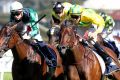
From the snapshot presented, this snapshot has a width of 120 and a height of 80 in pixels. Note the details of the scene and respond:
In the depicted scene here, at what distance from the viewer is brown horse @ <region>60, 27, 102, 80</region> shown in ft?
36.6

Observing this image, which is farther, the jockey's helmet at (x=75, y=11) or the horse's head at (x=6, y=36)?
the jockey's helmet at (x=75, y=11)

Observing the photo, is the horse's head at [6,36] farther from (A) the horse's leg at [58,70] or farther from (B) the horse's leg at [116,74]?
(B) the horse's leg at [116,74]

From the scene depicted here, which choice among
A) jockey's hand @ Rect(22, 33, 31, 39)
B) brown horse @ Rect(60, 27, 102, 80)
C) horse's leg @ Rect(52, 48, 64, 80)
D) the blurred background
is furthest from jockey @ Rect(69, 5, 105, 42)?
the blurred background

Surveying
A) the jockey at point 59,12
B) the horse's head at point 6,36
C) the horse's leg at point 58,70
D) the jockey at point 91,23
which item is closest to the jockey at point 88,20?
the jockey at point 91,23

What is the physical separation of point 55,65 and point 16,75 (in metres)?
1.14

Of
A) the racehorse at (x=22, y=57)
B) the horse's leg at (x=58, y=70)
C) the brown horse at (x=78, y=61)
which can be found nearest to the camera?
the racehorse at (x=22, y=57)

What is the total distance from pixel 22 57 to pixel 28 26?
676mm

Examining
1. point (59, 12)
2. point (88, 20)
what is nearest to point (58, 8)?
point (59, 12)

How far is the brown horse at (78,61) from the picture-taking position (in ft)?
36.6

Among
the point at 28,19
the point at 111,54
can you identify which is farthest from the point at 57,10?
the point at 111,54

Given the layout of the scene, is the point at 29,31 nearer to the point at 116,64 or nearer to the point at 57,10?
the point at 57,10

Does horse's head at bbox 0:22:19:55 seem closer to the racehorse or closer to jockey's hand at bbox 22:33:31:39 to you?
the racehorse

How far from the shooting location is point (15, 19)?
11.3m

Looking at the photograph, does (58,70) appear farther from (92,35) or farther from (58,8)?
(58,8)
